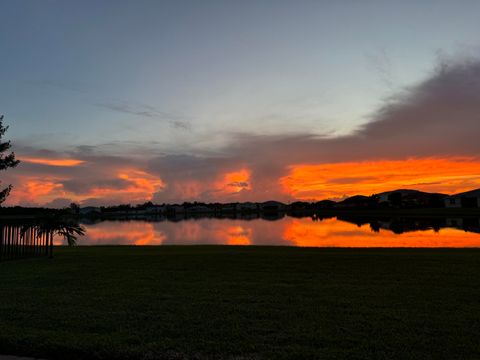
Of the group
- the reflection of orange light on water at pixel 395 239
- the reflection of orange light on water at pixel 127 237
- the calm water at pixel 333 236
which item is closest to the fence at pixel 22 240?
the reflection of orange light on water at pixel 395 239

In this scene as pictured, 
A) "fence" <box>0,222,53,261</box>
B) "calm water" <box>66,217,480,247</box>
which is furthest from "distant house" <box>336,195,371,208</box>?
"fence" <box>0,222,53,261</box>

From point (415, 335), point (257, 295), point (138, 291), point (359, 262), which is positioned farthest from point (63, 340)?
point (359, 262)

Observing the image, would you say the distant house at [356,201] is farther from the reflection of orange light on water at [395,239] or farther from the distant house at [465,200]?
the reflection of orange light on water at [395,239]

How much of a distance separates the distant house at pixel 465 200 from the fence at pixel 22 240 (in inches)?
3877

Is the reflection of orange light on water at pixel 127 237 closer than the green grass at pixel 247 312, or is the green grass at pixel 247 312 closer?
the green grass at pixel 247 312

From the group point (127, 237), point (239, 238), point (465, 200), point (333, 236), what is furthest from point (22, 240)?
point (465, 200)

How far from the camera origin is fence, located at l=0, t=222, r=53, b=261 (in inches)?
544

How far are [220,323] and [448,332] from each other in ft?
10.2

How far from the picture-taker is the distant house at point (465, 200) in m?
92.6

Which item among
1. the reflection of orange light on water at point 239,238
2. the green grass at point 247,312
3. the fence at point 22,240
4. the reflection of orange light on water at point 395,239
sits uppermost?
the fence at point 22,240

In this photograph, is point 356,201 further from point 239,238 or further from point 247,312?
point 247,312

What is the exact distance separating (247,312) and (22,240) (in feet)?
40.0

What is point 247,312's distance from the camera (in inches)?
240

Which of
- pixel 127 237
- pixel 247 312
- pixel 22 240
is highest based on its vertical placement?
pixel 22 240
